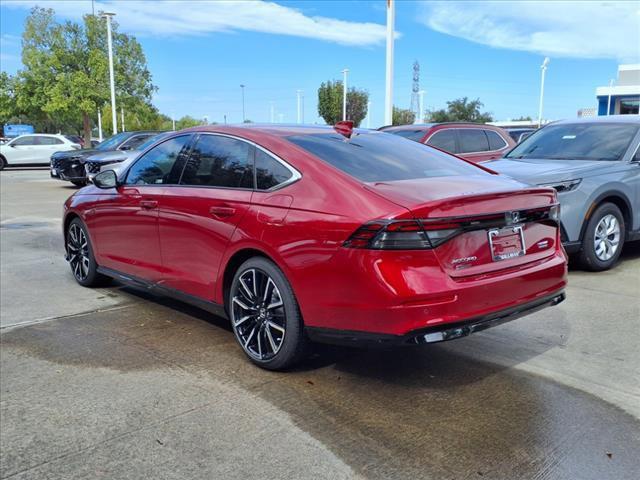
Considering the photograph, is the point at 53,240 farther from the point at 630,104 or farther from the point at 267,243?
the point at 630,104

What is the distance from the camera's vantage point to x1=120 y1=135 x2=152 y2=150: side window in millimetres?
17156

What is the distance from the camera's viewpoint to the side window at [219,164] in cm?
415

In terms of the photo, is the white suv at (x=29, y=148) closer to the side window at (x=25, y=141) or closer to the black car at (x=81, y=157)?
the side window at (x=25, y=141)

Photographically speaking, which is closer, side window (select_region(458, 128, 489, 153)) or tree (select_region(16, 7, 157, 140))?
side window (select_region(458, 128, 489, 153))

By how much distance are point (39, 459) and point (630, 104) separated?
47.0 meters

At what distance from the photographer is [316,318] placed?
11.5 feet

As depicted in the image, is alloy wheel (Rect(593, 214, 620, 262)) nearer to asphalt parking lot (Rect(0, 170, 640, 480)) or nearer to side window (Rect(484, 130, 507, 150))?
asphalt parking lot (Rect(0, 170, 640, 480))

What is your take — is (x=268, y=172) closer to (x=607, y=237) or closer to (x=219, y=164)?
(x=219, y=164)

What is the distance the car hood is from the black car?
1286cm

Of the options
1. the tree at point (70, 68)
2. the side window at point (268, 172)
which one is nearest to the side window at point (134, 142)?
the side window at point (268, 172)

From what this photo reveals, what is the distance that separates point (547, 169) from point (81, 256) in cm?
507

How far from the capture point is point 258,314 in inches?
155

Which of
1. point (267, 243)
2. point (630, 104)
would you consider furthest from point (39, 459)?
point (630, 104)

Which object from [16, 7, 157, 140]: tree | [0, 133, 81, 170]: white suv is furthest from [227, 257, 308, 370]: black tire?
[16, 7, 157, 140]: tree
